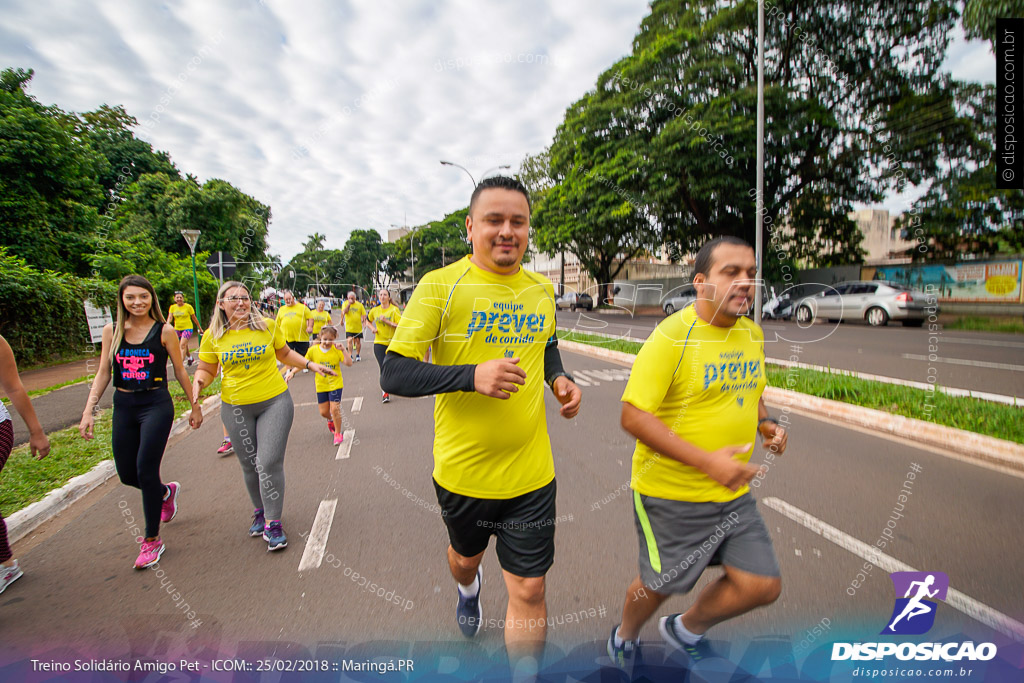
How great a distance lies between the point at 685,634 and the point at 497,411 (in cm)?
123

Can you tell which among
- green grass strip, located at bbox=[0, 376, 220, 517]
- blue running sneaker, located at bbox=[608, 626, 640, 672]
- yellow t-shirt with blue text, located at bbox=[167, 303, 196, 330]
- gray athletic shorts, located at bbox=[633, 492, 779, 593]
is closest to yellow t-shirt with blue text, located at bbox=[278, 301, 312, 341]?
green grass strip, located at bbox=[0, 376, 220, 517]

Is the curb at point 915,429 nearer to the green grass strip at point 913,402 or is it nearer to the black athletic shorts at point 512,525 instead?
the green grass strip at point 913,402

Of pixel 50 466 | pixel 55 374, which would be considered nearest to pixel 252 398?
pixel 50 466

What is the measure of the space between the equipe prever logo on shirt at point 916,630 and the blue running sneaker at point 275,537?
3.18 m

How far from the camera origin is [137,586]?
294 centimetres

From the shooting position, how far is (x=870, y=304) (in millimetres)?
16750

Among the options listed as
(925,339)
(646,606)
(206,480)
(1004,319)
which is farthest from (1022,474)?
(1004,319)

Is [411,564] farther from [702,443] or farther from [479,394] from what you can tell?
[702,443]

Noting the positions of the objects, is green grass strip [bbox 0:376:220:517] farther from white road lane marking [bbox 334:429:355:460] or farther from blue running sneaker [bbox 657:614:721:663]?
blue running sneaker [bbox 657:614:721:663]

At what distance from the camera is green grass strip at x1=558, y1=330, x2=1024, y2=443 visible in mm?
5090

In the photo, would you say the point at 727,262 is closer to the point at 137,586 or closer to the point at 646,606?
the point at 646,606

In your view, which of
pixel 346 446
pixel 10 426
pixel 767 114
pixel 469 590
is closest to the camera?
pixel 469 590

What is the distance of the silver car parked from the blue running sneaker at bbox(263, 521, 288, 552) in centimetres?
1589

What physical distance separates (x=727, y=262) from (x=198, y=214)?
Answer: 24.9m
